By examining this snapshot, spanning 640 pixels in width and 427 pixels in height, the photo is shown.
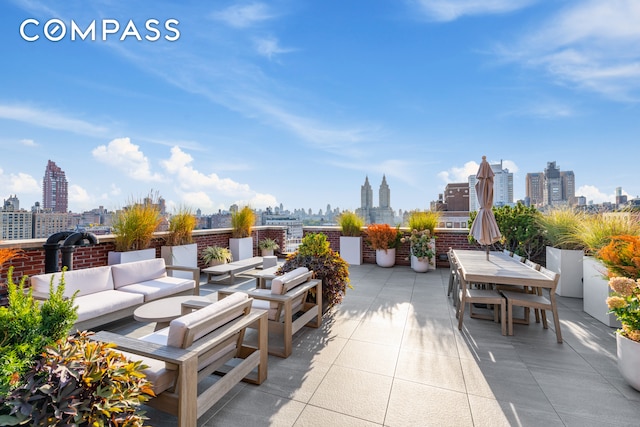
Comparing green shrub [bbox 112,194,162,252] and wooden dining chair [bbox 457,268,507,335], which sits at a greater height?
green shrub [bbox 112,194,162,252]

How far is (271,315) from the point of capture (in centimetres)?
307

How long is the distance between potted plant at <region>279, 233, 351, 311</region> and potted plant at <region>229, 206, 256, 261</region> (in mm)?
3681

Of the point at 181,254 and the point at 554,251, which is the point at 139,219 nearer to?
the point at 181,254

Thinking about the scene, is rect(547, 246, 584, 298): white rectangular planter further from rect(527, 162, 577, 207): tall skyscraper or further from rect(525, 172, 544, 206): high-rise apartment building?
rect(525, 172, 544, 206): high-rise apartment building

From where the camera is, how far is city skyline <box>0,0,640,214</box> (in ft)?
17.3

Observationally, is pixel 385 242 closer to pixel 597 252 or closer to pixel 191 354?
pixel 597 252

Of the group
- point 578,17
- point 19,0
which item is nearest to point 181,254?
point 19,0

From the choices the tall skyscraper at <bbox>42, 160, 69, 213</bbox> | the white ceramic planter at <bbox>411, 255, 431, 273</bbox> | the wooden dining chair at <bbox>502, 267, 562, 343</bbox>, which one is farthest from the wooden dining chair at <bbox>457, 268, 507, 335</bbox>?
the tall skyscraper at <bbox>42, 160, 69, 213</bbox>

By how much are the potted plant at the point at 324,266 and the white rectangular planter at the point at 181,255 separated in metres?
2.95

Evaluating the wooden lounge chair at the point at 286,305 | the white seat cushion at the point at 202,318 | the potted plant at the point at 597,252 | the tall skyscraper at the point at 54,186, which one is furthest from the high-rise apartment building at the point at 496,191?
the tall skyscraper at the point at 54,186

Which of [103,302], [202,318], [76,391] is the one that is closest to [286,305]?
[202,318]

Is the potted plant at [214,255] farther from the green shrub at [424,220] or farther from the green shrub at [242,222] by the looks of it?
the green shrub at [424,220]

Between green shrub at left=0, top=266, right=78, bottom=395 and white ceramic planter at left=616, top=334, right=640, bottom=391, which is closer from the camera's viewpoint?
green shrub at left=0, top=266, right=78, bottom=395

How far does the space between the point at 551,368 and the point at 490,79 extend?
824 cm
